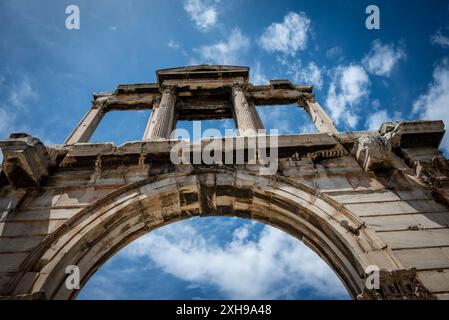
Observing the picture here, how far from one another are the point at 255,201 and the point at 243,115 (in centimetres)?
397

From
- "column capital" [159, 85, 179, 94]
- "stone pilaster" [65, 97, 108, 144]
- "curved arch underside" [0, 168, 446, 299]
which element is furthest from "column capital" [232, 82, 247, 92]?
"curved arch underside" [0, 168, 446, 299]

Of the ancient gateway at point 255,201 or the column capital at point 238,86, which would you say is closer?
the ancient gateway at point 255,201

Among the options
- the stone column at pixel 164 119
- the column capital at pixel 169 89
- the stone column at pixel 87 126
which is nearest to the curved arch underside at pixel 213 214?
the stone column at pixel 164 119

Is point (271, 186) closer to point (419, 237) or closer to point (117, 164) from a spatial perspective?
point (419, 237)

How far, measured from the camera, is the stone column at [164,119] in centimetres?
848

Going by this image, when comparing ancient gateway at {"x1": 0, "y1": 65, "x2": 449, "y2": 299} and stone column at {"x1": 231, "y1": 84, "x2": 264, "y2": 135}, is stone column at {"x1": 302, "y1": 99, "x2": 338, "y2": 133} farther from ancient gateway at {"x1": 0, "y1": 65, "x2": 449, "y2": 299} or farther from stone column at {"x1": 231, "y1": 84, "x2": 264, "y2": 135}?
ancient gateway at {"x1": 0, "y1": 65, "x2": 449, "y2": 299}

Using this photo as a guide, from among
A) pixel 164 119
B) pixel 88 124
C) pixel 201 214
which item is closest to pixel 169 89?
pixel 164 119

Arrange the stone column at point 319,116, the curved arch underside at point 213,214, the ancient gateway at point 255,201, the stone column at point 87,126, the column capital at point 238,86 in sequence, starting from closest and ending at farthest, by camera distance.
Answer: the curved arch underside at point 213,214 → the ancient gateway at point 255,201 → the stone column at point 87,126 → the stone column at point 319,116 → the column capital at point 238,86

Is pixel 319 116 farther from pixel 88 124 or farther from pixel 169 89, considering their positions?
pixel 88 124

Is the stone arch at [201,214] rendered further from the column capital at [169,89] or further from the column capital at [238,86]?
the column capital at [169,89]

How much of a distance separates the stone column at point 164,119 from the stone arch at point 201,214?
2.54 metres

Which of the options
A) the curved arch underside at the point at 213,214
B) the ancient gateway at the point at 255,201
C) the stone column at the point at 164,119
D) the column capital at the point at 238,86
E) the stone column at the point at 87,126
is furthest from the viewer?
the column capital at the point at 238,86

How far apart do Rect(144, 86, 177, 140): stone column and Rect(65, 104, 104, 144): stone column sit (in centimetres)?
195
